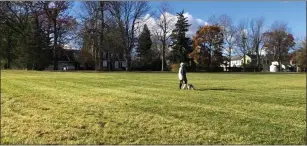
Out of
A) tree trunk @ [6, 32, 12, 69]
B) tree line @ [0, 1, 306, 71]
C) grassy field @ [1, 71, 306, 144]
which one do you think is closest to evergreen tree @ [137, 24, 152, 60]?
tree line @ [0, 1, 306, 71]

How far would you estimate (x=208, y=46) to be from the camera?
75.2m

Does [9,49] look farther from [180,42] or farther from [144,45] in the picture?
[180,42]

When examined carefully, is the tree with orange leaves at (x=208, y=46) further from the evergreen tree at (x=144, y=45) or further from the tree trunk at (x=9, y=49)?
the tree trunk at (x=9, y=49)

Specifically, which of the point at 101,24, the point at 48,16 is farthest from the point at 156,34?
the point at 48,16

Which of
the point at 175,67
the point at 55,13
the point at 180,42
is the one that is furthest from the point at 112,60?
the point at 55,13

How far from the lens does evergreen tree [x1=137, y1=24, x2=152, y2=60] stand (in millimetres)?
71750

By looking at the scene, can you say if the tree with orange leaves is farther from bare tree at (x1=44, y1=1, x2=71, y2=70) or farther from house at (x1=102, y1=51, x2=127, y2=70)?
bare tree at (x1=44, y1=1, x2=71, y2=70)

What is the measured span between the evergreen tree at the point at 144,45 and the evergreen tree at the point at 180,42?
5.15 meters

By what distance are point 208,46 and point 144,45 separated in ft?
40.5

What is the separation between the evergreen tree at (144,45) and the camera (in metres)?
71.8

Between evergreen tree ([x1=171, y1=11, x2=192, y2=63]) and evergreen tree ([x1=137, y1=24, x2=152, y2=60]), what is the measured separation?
5.15m

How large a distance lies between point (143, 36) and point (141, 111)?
62418 mm

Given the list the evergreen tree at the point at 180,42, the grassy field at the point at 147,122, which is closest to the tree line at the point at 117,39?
the evergreen tree at the point at 180,42

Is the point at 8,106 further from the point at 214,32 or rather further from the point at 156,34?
the point at 214,32
